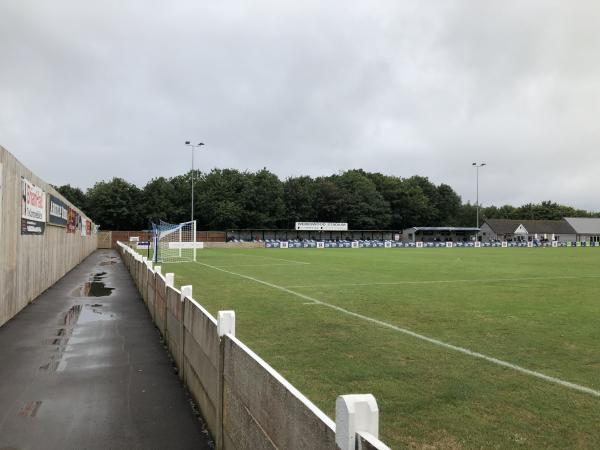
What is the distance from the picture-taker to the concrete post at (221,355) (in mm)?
4278

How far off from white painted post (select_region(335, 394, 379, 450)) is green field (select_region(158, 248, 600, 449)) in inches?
103

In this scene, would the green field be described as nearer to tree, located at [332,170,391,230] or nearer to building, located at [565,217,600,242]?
tree, located at [332,170,391,230]

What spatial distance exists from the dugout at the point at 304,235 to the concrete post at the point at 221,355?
77.6 m

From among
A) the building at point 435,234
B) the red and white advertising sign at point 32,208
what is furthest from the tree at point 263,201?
the red and white advertising sign at point 32,208

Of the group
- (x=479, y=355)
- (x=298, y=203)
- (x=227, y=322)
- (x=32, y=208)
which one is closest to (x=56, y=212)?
(x=32, y=208)

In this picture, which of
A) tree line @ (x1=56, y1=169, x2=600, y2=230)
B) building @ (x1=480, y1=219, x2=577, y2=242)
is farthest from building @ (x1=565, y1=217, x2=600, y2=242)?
tree line @ (x1=56, y1=169, x2=600, y2=230)

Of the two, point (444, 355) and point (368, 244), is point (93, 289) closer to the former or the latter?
point (444, 355)

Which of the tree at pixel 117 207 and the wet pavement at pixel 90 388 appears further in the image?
the tree at pixel 117 207

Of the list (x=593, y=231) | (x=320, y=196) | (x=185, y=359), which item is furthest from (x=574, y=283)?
(x=593, y=231)

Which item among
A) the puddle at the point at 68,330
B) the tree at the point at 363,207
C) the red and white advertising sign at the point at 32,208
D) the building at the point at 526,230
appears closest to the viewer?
the puddle at the point at 68,330

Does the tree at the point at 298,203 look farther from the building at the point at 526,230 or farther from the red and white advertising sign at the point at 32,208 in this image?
the red and white advertising sign at the point at 32,208

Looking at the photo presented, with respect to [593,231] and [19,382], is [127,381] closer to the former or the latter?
[19,382]

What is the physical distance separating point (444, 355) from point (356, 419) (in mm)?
6109

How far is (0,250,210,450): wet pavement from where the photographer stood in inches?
192
